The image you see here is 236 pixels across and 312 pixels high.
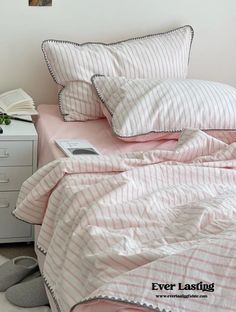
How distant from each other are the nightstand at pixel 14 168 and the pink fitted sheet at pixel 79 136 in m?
0.06

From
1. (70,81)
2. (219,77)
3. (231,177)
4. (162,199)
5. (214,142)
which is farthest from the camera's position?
(219,77)

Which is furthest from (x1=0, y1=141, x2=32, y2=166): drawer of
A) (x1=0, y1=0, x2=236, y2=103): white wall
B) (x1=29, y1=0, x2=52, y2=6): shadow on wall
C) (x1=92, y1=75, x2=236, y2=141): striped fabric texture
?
(x1=29, y1=0, x2=52, y2=6): shadow on wall

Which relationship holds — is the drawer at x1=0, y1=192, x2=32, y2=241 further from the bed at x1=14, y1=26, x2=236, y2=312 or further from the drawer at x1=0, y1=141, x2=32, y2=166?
the bed at x1=14, y1=26, x2=236, y2=312

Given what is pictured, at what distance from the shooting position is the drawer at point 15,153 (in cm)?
234

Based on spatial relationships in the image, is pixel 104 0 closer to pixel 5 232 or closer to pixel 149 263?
pixel 5 232

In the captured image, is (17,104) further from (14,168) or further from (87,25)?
(87,25)

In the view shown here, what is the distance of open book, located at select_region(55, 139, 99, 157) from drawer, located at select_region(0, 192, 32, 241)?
14.2 inches

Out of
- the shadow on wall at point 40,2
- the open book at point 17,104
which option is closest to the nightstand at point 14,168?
the open book at point 17,104

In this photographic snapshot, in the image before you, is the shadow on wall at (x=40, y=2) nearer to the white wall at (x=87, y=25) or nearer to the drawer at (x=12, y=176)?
the white wall at (x=87, y=25)

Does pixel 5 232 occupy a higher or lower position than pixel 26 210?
lower

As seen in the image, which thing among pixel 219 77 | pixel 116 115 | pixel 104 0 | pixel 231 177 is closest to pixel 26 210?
pixel 116 115

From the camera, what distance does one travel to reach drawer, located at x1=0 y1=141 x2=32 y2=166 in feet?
7.67

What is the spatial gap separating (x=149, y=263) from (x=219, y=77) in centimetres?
196

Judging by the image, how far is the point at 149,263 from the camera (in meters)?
1.27
